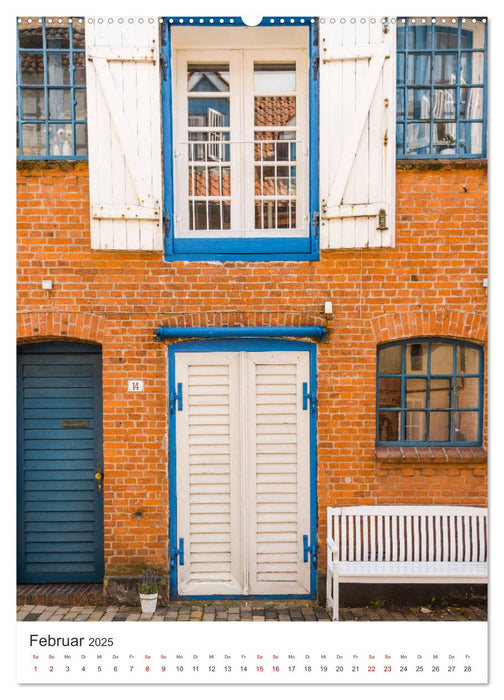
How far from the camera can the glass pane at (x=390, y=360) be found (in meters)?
5.11

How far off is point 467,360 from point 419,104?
7.85 ft

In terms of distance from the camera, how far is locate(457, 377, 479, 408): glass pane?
5078 millimetres

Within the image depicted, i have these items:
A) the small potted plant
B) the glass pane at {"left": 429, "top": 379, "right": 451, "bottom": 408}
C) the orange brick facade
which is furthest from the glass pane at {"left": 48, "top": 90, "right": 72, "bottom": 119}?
the small potted plant

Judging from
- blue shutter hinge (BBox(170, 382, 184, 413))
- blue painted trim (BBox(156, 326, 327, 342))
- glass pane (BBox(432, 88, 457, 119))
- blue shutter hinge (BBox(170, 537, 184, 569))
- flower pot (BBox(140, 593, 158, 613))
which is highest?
glass pane (BBox(432, 88, 457, 119))

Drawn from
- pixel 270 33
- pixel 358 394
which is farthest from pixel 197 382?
pixel 270 33

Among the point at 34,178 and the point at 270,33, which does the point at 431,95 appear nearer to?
the point at 270,33

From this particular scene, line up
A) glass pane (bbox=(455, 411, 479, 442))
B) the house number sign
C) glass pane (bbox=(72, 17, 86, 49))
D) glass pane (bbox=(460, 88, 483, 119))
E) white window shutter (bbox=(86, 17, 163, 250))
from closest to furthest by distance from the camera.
Answer: white window shutter (bbox=(86, 17, 163, 250)), glass pane (bbox=(72, 17, 86, 49)), glass pane (bbox=(460, 88, 483, 119)), the house number sign, glass pane (bbox=(455, 411, 479, 442))

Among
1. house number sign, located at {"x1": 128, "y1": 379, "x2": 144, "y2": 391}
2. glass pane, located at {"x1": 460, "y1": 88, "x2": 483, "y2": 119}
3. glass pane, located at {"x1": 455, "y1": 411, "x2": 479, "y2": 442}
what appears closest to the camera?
glass pane, located at {"x1": 460, "y1": 88, "x2": 483, "y2": 119}

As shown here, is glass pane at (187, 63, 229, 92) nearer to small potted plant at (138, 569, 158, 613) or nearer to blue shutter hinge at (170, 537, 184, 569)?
blue shutter hinge at (170, 537, 184, 569)

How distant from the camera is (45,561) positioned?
17.1 ft

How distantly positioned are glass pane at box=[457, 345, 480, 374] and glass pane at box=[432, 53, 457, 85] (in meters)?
2.41

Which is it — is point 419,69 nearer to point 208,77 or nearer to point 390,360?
point 208,77

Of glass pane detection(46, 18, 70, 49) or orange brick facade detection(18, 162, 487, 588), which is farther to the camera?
orange brick facade detection(18, 162, 487, 588)

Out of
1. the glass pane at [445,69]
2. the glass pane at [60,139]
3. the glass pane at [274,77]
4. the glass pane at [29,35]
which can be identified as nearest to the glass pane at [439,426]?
the glass pane at [445,69]
